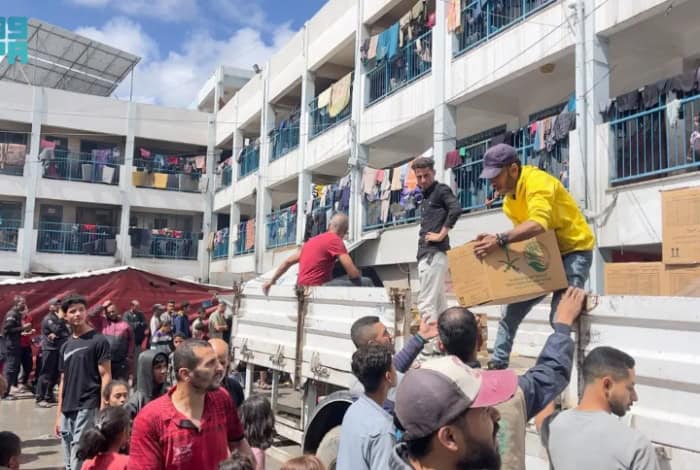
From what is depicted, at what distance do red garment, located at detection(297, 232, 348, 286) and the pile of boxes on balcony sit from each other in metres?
21.8

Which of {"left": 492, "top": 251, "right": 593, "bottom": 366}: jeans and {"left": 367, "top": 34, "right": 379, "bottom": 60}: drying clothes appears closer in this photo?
{"left": 492, "top": 251, "right": 593, "bottom": 366}: jeans

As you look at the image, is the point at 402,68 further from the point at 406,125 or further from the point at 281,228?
the point at 281,228

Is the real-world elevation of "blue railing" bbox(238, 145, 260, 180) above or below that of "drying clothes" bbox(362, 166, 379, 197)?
above

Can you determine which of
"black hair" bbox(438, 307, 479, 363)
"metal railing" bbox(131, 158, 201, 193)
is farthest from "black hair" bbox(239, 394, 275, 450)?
"metal railing" bbox(131, 158, 201, 193)

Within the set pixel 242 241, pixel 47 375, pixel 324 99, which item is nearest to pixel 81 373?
pixel 47 375

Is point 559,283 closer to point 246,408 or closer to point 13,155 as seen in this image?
point 246,408

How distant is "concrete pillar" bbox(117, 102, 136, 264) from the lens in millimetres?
25641

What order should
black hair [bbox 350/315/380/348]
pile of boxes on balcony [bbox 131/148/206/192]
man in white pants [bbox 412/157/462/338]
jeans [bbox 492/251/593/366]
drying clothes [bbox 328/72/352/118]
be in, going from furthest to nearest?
pile of boxes on balcony [bbox 131/148/206/192] < drying clothes [bbox 328/72/352/118] < man in white pants [bbox 412/157/462/338] < black hair [bbox 350/315/380/348] < jeans [bbox 492/251/593/366]

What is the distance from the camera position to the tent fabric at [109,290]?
1348cm

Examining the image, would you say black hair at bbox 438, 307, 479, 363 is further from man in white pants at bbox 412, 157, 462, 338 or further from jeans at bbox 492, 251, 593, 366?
man in white pants at bbox 412, 157, 462, 338

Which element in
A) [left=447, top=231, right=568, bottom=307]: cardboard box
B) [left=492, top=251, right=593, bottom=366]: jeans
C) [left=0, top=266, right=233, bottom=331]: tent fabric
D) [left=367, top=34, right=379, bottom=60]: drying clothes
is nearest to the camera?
[left=447, top=231, right=568, bottom=307]: cardboard box

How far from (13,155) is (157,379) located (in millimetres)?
22695

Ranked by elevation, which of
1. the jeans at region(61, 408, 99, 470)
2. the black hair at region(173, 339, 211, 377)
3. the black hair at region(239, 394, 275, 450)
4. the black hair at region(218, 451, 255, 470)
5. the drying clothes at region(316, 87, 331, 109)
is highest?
the drying clothes at region(316, 87, 331, 109)

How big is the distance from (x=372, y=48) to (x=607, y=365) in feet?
44.0
